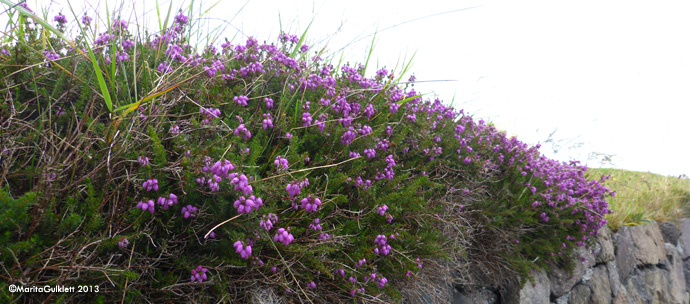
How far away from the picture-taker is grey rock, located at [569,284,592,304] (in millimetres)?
4878

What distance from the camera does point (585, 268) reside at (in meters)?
5.06

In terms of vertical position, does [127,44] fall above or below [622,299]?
above

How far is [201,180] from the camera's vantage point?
174 centimetres

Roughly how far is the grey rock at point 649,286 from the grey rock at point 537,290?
2.58 m

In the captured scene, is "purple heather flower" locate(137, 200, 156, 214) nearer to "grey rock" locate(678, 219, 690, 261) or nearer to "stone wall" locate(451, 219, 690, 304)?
"stone wall" locate(451, 219, 690, 304)

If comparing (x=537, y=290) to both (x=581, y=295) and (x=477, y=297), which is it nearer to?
(x=477, y=297)

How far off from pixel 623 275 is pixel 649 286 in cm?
100

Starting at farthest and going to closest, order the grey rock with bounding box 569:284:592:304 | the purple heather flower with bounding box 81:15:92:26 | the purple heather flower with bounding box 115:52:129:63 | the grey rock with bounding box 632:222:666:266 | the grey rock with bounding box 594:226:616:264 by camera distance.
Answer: the grey rock with bounding box 632:222:666:266 → the grey rock with bounding box 594:226:616:264 → the grey rock with bounding box 569:284:592:304 → the purple heather flower with bounding box 81:15:92:26 → the purple heather flower with bounding box 115:52:129:63

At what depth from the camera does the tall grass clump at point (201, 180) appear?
5.26 feet

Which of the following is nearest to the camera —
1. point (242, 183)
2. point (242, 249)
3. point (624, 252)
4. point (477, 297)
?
point (242, 183)

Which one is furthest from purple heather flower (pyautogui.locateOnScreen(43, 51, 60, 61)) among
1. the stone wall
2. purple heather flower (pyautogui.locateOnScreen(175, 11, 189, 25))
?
the stone wall

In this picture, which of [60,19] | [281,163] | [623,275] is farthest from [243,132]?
[623,275]

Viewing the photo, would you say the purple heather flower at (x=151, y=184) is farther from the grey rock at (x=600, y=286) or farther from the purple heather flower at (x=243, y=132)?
the grey rock at (x=600, y=286)

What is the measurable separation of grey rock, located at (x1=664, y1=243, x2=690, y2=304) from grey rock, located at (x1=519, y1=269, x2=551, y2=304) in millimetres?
4499
